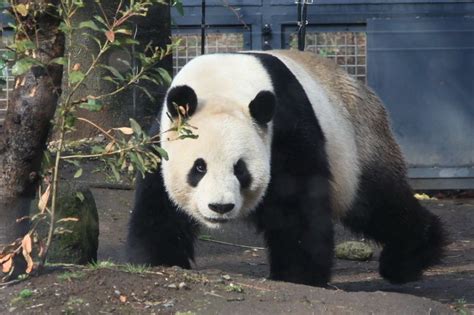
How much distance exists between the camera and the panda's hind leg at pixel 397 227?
252 inches

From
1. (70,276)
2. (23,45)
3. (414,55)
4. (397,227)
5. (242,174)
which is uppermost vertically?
(414,55)

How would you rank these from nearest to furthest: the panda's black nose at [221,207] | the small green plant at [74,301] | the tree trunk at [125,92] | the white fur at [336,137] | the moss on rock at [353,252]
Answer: the small green plant at [74,301], the panda's black nose at [221,207], the white fur at [336,137], the moss on rock at [353,252], the tree trunk at [125,92]

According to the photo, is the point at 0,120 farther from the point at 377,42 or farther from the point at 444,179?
the point at 444,179

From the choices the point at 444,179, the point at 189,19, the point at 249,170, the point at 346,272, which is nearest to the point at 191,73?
the point at 249,170

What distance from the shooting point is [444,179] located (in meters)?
9.98

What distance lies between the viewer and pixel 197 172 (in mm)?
5098

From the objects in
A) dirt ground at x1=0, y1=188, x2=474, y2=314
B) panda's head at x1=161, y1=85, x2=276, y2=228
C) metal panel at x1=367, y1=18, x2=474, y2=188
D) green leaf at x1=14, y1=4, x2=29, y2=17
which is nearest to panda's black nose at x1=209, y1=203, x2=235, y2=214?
panda's head at x1=161, y1=85, x2=276, y2=228

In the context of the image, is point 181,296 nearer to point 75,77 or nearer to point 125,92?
point 75,77

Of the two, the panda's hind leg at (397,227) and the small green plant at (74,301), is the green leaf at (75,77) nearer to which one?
the small green plant at (74,301)

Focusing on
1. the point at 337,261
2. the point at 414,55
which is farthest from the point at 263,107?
the point at 414,55

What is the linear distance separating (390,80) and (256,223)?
476cm

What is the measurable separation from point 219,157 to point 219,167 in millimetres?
51

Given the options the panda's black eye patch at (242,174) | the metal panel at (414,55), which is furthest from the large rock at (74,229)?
the metal panel at (414,55)

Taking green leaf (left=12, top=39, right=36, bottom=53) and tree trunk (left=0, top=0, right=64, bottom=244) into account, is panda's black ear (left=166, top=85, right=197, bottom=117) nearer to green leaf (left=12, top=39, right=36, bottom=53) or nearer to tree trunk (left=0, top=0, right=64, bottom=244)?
tree trunk (left=0, top=0, right=64, bottom=244)
